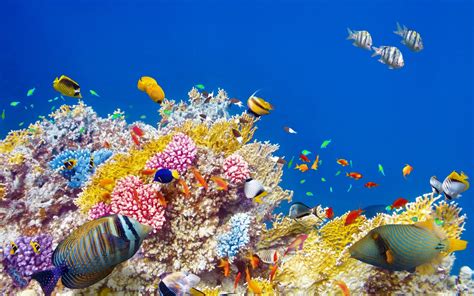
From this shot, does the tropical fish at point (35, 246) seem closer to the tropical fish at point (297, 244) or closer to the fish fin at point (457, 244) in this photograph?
the tropical fish at point (297, 244)

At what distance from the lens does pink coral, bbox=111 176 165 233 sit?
4.31 m

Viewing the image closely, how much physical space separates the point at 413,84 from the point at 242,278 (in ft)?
282

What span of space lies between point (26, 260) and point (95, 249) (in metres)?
2.25

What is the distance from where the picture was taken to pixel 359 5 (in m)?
78.3

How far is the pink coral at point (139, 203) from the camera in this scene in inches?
170

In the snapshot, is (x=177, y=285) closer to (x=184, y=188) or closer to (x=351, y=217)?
A: (x=184, y=188)

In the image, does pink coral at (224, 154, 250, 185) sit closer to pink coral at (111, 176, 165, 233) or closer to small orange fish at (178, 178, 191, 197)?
small orange fish at (178, 178, 191, 197)

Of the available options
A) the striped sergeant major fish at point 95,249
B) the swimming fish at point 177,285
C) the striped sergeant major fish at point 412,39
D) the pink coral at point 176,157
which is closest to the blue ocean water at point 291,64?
the striped sergeant major fish at point 412,39

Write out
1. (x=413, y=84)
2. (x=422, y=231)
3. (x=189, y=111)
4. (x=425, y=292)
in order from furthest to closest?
1. (x=413, y=84)
2. (x=189, y=111)
3. (x=425, y=292)
4. (x=422, y=231)

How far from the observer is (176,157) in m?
4.76

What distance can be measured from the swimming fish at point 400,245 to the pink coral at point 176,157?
2.48 metres

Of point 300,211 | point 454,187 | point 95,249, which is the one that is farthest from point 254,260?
point 454,187

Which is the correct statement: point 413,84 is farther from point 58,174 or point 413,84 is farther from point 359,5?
point 58,174

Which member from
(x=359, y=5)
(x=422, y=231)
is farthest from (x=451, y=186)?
(x=359, y=5)
